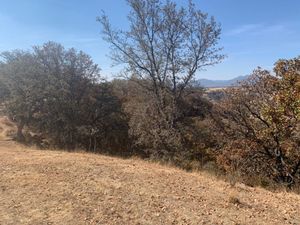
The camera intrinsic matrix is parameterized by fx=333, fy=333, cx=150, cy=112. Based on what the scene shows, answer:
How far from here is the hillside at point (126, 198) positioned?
6.37m

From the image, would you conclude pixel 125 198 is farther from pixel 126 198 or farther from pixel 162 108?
pixel 162 108

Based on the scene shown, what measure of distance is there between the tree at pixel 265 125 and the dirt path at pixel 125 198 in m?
4.28

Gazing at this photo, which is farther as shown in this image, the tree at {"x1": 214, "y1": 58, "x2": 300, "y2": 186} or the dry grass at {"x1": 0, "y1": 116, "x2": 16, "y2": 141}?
the dry grass at {"x1": 0, "y1": 116, "x2": 16, "y2": 141}

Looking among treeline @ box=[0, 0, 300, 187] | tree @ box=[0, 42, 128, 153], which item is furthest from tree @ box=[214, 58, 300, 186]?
tree @ box=[0, 42, 128, 153]

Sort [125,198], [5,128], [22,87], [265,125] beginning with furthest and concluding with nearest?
1. [5,128]
2. [22,87]
3. [265,125]
4. [125,198]

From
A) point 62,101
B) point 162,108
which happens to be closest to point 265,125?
point 162,108

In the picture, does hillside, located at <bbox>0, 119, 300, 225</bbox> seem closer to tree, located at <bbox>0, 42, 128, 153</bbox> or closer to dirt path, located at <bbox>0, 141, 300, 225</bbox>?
dirt path, located at <bbox>0, 141, 300, 225</bbox>

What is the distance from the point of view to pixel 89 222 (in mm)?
6094

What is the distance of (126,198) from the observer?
732cm

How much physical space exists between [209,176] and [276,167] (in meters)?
5.28

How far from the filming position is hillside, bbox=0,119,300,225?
6.37 meters

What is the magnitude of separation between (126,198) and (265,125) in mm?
9046

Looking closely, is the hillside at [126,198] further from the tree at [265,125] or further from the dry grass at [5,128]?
the dry grass at [5,128]

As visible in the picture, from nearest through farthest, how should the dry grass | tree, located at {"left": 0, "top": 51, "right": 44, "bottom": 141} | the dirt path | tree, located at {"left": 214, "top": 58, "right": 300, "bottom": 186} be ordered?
the dirt path, tree, located at {"left": 214, "top": 58, "right": 300, "bottom": 186}, tree, located at {"left": 0, "top": 51, "right": 44, "bottom": 141}, the dry grass
